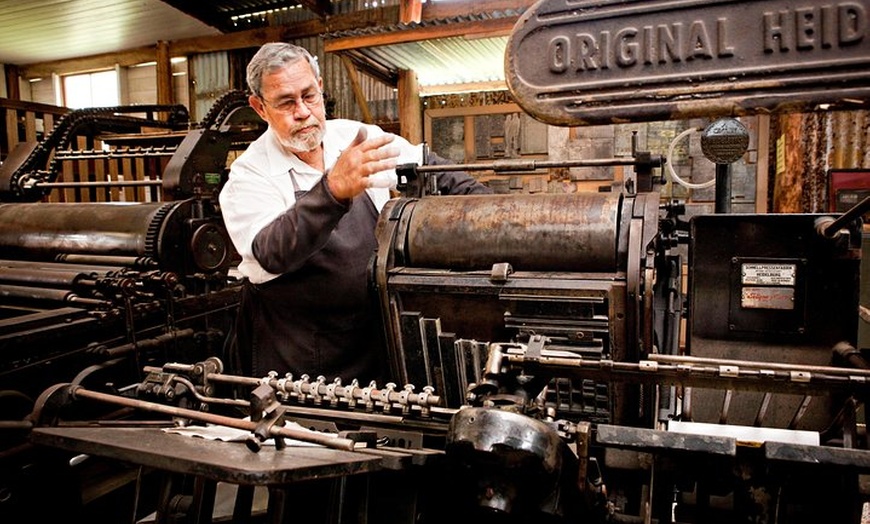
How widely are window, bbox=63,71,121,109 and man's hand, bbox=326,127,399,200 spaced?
7034mm

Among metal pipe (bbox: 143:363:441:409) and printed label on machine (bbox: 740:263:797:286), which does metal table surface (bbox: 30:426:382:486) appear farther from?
printed label on machine (bbox: 740:263:797:286)

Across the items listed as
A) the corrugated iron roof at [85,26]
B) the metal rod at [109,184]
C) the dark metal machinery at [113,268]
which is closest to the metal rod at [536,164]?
the dark metal machinery at [113,268]

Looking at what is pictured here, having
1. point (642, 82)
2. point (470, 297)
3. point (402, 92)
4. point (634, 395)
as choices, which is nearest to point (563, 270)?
point (470, 297)

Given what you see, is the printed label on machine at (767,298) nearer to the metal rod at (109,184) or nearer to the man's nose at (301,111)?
the man's nose at (301,111)

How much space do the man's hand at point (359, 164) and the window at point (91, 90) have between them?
7.03 metres

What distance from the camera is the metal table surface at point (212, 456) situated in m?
0.71

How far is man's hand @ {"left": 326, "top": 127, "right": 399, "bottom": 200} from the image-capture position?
1.42 m

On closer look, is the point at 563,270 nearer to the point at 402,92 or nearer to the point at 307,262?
the point at 307,262

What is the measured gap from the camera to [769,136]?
4.61 metres

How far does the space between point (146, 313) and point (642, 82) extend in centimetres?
220

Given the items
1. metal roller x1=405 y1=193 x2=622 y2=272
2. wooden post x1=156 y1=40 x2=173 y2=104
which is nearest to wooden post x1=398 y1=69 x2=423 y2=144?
wooden post x1=156 y1=40 x2=173 y2=104

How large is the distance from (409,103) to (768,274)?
3708 millimetres

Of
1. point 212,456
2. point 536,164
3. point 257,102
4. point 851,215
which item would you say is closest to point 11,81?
point 257,102

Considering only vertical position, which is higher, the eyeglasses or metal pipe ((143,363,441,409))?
the eyeglasses
